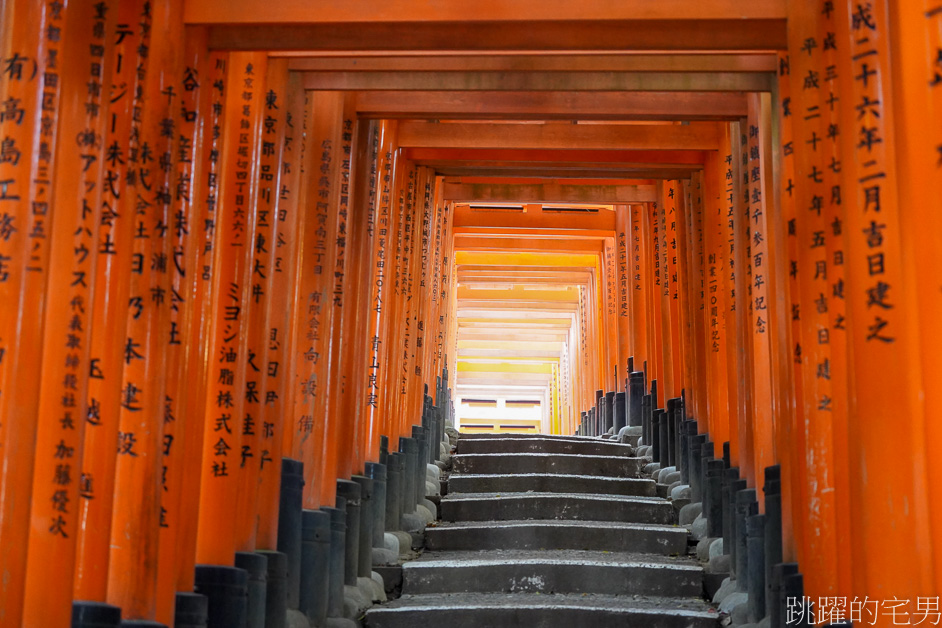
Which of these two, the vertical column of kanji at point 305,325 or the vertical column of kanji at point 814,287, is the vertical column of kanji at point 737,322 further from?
the vertical column of kanji at point 305,325

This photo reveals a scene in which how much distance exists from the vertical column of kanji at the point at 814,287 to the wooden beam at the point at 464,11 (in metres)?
0.19

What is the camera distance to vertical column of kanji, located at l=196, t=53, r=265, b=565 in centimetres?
396

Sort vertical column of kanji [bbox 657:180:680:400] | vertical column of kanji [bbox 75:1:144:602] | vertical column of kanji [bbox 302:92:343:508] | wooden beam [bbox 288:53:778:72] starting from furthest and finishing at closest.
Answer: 1. vertical column of kanji [bbox 657:180:680:400]
2. vertical column of kanji [bbox 302:92:343:508]
3. wooden beam [bbox 288:53:778:72]
4. vertical column of kanji [bbox 75:1:144:602]

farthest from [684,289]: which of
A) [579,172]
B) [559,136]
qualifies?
[559,136]

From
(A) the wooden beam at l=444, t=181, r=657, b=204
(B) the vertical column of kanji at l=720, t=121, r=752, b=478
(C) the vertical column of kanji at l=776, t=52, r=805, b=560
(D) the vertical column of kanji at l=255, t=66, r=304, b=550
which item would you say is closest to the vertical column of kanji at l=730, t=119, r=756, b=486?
(B) the vertical column of kanji at l=720, t=121, r=752, b=478

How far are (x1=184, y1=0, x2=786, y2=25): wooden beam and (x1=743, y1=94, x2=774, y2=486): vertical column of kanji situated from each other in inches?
44.8

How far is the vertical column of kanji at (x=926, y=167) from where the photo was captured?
261 centimetres

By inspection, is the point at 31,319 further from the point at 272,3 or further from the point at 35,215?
the point at 272,3

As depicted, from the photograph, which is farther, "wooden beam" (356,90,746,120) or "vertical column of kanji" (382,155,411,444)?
"vertical column of kanji" (382,155,411,444)

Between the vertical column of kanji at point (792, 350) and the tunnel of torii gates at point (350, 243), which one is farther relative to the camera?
the vertical column of kanji at point (792, 350)

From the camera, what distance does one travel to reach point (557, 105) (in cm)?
520

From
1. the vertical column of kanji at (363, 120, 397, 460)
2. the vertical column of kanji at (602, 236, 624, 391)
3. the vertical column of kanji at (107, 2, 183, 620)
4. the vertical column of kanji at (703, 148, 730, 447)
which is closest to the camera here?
the vertical column of kanji at (107, 2, 183, 620)

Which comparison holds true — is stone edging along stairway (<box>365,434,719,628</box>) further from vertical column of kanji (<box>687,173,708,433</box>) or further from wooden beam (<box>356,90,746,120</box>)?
wooden beam (<box>356,90,746,120</box>)

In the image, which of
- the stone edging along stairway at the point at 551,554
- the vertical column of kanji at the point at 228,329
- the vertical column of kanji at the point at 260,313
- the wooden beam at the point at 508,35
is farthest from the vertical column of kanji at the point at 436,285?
the wooden beam at the point at 508,35
